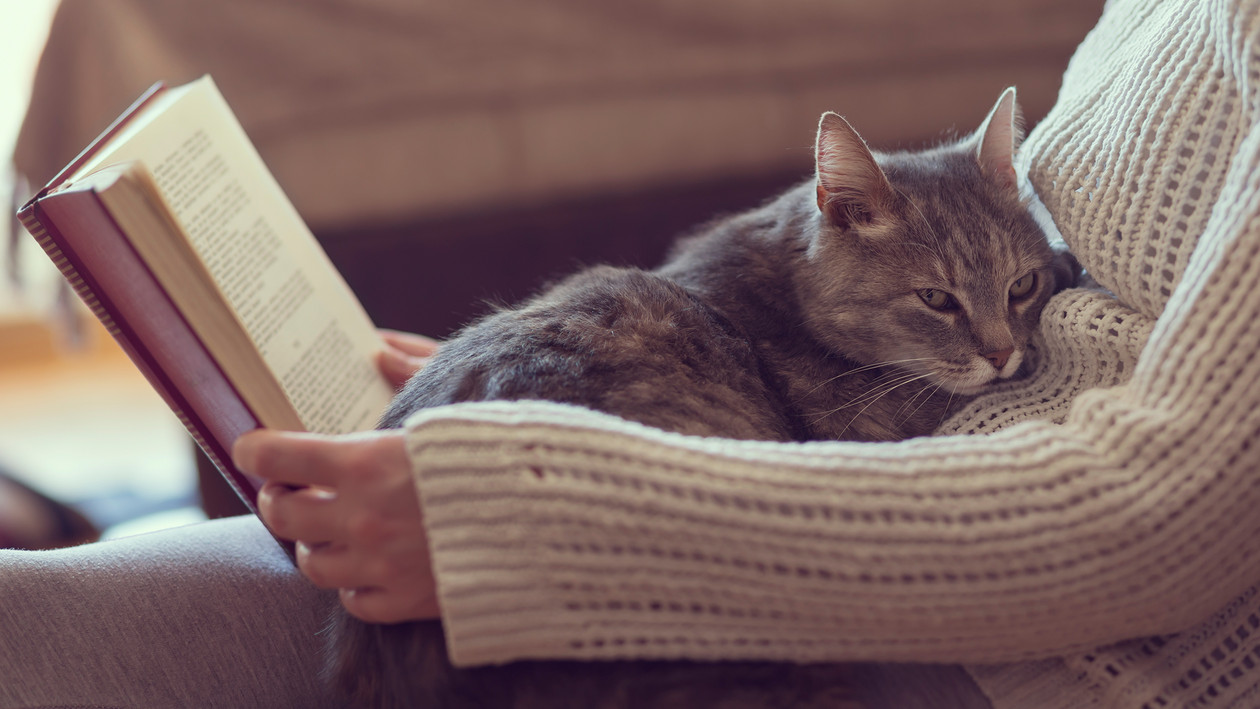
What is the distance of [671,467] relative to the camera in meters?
0.72

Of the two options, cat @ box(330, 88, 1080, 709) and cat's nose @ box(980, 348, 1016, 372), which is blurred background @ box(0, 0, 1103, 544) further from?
cat's nose @ box(980, 348, 1016, 372)

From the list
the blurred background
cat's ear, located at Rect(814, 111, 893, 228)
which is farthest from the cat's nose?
the blurred background

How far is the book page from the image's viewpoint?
975 millimetres

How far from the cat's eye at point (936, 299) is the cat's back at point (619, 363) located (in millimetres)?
252

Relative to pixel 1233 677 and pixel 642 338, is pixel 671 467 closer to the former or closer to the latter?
pixel 642 338

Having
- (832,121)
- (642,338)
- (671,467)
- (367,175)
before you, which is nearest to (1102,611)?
(671,467)

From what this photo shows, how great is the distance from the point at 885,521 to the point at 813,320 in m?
0.50

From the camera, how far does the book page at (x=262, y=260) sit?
3.20 ft

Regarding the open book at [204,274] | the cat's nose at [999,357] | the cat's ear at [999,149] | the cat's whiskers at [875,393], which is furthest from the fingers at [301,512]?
the cat's ear at [999,149]

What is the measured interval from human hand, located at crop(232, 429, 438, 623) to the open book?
117 millimetres

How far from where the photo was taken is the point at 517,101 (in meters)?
2.08

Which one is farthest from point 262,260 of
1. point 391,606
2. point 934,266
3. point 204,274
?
point 934,266

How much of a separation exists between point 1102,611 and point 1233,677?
18 cm

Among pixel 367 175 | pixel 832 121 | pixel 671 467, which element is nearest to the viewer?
pixel 671 467
